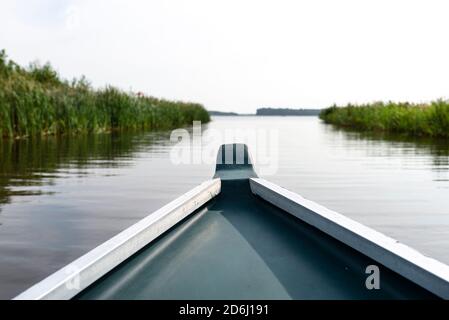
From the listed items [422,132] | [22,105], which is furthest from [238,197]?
[422,132]

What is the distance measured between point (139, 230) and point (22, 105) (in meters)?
15.8

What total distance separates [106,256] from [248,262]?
76cm

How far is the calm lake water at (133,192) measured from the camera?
5008 mm

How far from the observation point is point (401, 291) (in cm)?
236

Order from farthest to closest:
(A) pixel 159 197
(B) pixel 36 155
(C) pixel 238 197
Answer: (B) pixel 36 155 < (A) pixel 159 197 < (C) pixel 238 197

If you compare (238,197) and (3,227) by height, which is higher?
(238,197)

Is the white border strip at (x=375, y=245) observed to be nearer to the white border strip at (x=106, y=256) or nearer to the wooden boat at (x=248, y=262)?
the wooden boat at (x=248, y=262)

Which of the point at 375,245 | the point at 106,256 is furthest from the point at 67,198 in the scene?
the point at 375,245

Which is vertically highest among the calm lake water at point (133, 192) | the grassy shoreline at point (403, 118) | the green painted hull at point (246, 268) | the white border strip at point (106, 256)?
the grassy shoreline at point (403, 118)

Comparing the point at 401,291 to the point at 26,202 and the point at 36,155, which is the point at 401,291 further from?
the point at 36,155

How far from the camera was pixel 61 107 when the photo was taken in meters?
20.5

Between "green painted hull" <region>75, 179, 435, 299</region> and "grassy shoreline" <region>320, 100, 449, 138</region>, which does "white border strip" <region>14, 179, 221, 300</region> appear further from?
"grassy shoreline" <region>320, 100, 449, 138</region>

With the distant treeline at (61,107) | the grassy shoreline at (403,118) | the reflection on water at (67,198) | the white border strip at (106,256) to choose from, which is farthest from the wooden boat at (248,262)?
the grassy shoreline at (403,118)

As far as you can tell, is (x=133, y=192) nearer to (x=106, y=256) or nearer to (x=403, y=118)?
(x=106, y=256)
